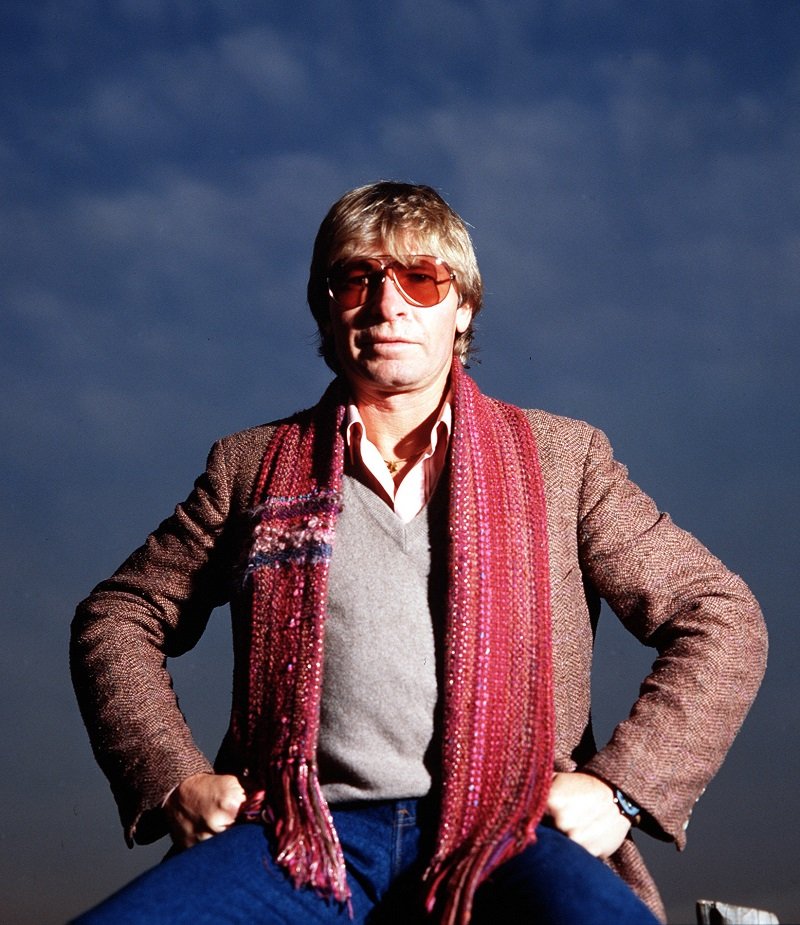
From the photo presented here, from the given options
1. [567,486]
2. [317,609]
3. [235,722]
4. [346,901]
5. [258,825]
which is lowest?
[346,901]

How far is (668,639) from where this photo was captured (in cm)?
231

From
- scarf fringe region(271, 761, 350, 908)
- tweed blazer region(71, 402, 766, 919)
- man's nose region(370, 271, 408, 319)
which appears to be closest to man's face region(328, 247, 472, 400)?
man's nose region(370, 271, 408, 319)

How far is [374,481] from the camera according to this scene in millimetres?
2469

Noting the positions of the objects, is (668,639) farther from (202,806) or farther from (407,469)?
(202,806)

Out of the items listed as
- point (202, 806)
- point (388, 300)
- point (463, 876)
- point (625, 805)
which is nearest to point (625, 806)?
point (625, 805)

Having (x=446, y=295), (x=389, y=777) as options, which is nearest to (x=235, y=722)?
(x=389, y=777)

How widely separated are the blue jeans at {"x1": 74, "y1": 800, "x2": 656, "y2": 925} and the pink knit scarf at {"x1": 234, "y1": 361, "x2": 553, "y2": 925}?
4cm

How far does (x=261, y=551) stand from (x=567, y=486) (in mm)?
663

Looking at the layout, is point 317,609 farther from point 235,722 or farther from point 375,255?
point 375,255

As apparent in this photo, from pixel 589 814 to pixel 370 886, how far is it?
0.42m

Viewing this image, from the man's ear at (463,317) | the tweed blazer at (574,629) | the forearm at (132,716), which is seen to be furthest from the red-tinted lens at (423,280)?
the forearm at (132,716)

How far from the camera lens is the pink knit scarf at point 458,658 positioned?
2.06m

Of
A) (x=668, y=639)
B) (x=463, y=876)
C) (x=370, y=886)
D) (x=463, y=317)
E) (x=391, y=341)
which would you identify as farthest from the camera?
(x=463, y=317)

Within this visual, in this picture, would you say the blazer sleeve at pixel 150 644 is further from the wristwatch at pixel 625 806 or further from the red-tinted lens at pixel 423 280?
the wristwatch at pixel 625 806
